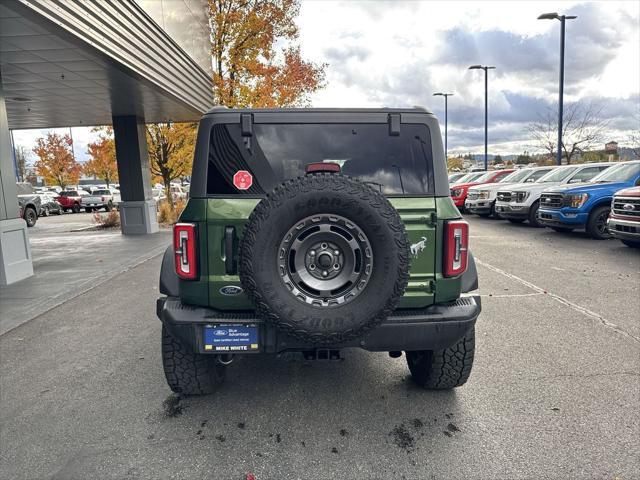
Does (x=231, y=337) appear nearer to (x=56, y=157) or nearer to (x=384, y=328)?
(x=384, y=328)

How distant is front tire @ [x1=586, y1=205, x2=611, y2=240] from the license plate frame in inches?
421

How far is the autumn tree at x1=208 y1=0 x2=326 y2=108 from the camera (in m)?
18.7

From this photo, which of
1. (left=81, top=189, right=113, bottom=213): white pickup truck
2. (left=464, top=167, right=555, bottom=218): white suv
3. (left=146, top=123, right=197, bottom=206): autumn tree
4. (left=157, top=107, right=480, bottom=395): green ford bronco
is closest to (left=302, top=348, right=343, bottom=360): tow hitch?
(left=157, top=107, right=480, bottom=395): green ford bronco

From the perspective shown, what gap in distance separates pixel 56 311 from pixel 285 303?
188 inches

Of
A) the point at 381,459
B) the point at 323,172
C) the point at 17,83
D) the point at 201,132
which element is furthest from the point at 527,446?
the point at 17,83

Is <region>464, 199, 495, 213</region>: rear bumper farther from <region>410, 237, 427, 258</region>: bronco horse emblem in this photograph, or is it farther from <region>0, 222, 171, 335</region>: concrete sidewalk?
<region>410, 237, 427, 258</region>: bronco horse emblem

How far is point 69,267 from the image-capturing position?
887 centimetres

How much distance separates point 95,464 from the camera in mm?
2572

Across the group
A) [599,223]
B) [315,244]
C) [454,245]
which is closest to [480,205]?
[599,223]

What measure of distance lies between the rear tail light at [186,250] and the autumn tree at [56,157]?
47362mm

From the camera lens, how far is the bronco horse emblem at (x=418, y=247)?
279cm

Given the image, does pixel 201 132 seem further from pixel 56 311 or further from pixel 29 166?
pixel 29 166

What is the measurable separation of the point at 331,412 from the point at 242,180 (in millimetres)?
1689

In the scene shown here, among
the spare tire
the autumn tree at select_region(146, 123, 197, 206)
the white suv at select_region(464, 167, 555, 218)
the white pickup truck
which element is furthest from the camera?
the white pickup truck
